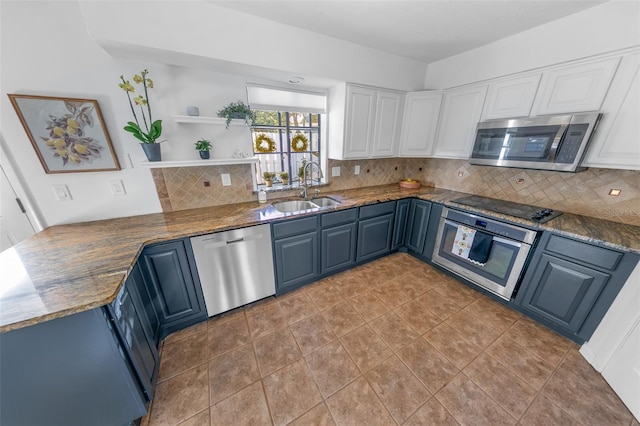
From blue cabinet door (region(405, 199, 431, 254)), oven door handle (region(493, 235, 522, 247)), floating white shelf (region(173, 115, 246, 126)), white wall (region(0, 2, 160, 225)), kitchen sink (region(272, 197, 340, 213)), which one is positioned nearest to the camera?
white wall (region(0, 2, 160, 225))

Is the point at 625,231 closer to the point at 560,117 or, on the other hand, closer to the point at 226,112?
the point at 560,117

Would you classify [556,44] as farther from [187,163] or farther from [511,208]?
[187,163]

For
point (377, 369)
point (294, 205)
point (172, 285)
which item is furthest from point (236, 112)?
point (377, 369)

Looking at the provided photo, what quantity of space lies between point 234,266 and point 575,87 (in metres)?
3.11

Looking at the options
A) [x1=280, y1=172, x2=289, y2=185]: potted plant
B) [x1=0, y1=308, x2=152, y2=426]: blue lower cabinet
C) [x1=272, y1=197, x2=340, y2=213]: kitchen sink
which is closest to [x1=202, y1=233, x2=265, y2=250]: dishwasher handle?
[x1=272, y1=197, x2=340, y2=213]: kitchen sink

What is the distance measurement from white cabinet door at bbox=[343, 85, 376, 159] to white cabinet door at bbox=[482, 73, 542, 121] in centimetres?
115

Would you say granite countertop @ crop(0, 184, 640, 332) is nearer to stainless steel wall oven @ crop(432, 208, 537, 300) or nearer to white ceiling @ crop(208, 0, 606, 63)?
stainless steel wall oven @ crop(432, 208, 537, 300)

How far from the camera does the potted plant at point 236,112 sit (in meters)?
1.89

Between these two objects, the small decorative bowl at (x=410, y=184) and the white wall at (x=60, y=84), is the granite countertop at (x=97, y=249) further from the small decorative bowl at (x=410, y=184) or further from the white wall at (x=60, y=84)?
A: the small decorative bowl at (x=410, y=184)

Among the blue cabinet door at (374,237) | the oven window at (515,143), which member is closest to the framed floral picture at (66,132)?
the blue cabinet door at (374,237)

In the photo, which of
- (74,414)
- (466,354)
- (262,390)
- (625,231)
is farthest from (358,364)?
(625,231)

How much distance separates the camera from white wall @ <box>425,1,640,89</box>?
1461 mm

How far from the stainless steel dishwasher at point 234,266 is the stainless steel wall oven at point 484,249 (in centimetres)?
196

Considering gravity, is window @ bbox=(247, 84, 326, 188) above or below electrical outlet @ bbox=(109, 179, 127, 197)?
above
